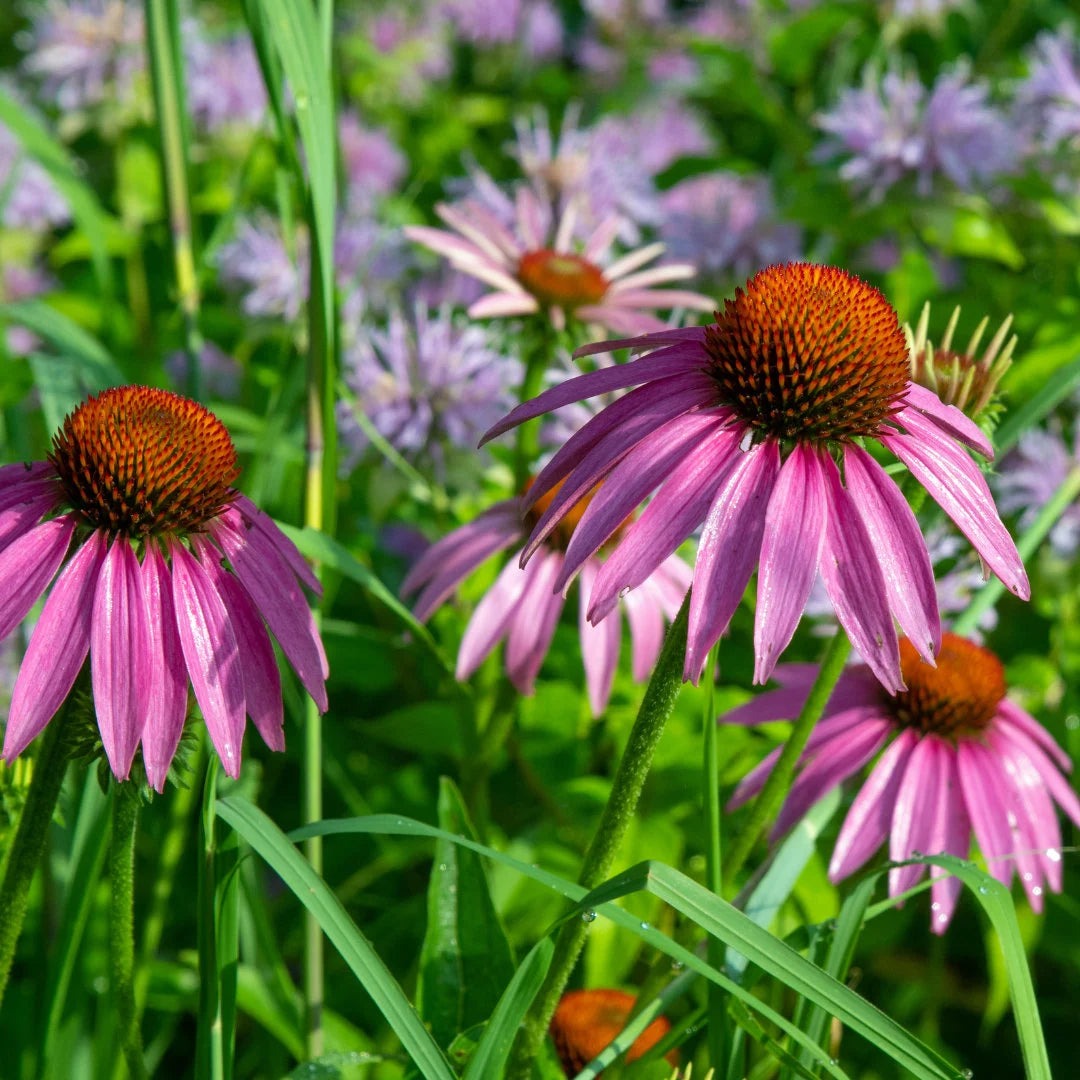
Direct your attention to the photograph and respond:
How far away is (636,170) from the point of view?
2156 millimetres

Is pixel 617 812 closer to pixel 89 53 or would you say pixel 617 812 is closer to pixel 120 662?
pixel 120 662

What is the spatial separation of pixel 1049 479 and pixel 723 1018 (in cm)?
106

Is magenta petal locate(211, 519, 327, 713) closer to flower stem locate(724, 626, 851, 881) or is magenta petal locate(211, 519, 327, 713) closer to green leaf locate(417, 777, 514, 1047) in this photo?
green leaf locate(417, 777, 514, 1047)

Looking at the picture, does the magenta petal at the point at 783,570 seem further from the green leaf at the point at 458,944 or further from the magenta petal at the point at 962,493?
the green leaf at the point at 458,944

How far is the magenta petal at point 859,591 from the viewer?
680 mm

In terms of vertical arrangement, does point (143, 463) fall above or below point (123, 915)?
above

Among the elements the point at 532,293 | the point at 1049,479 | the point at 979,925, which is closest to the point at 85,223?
the point at 532,293

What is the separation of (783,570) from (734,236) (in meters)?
1.55

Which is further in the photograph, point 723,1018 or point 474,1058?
point 723,1018

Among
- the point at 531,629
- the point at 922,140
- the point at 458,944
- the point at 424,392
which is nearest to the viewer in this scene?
the point at 458,944

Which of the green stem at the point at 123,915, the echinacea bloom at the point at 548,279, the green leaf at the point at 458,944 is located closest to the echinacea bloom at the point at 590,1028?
the green leaf at the point at 458,944

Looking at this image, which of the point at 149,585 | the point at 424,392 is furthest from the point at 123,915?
the point at 424,392

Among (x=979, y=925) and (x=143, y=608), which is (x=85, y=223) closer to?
(x=143, y=608)

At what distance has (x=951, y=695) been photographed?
42.7 inches
